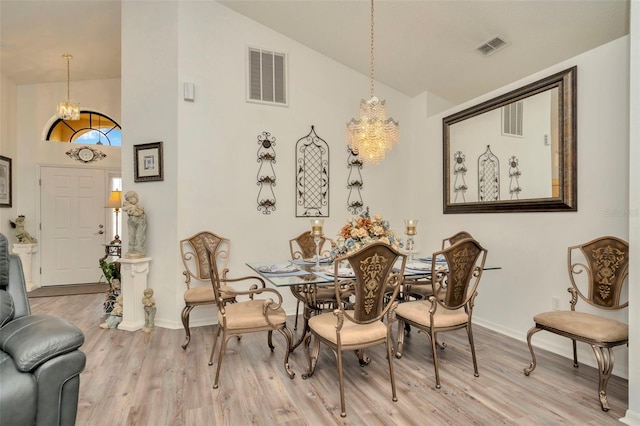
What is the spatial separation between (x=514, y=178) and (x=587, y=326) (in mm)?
A: 1606

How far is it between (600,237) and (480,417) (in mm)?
1629

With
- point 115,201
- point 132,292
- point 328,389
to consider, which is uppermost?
point 115,201

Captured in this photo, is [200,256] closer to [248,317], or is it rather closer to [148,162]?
[148,162]

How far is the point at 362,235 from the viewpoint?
2.65 meters

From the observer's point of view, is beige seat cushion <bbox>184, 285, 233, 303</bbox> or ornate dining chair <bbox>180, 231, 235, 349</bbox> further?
ornate dining chair <bbox>180, 231, 235, 349</bbox>

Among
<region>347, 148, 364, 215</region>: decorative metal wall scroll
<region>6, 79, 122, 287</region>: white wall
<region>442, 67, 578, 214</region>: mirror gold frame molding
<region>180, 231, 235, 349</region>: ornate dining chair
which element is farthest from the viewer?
<region>6, 79, 122, 287</region>: white wall

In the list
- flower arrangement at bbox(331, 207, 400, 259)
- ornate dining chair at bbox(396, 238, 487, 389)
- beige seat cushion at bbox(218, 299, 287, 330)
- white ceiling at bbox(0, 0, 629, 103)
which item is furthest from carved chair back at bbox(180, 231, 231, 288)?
white ceiling at bbox(0, 0, 629, 103)

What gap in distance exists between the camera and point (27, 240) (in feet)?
17.7

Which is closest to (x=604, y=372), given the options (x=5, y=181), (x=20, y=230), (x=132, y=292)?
(x=132, y=292)

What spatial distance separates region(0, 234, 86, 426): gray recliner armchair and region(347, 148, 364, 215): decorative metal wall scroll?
11.4 feet

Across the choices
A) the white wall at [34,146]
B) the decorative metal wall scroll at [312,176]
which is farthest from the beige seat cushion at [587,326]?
the white wall at [34,146]

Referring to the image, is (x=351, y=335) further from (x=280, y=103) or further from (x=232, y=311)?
(x=280, y=103)

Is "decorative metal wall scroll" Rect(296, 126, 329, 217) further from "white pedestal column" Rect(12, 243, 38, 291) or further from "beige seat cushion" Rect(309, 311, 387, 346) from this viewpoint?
"white pedestal column" Rect(12, 243, 38, 291)

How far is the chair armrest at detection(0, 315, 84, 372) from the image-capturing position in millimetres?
1507
